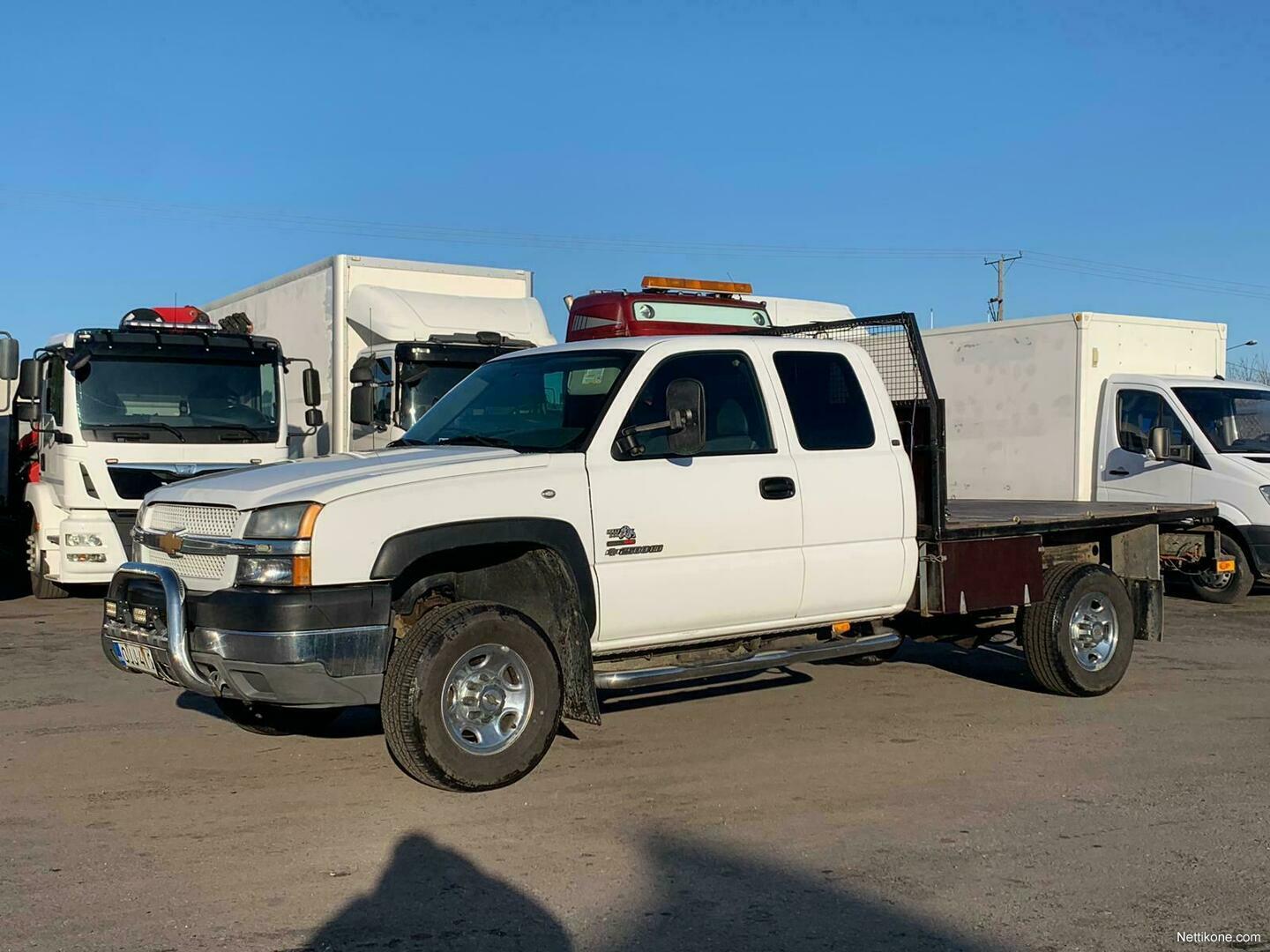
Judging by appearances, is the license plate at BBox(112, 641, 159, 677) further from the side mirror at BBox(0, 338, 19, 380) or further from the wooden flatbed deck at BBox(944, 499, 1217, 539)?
the side mirror at BBox(0, 338, 19, 380)

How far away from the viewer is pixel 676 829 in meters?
5.53

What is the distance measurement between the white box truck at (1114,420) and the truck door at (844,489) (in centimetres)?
691

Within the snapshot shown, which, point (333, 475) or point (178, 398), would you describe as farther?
point (178, 398)

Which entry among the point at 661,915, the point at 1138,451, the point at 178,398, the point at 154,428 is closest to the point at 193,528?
the point at 661,915

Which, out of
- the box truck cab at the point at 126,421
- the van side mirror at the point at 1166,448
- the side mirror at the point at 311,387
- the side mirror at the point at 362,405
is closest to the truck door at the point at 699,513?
the side mirror at the point at 362,405

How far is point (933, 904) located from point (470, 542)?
2.45 m

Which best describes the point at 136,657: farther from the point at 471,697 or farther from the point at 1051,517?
the point at 1051,517

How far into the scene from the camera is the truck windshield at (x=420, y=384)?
14.0 metres

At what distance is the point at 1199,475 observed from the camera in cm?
1330

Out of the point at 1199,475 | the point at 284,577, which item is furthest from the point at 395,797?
the point at 1199,475

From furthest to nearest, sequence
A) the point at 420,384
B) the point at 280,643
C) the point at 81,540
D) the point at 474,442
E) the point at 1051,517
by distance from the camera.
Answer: the point at 420,384 < the point at 81,540 < the point at 1051,517 < the point at 474,442 < the point at 280,643

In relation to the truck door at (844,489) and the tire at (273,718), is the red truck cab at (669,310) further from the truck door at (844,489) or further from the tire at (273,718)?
the tire at (273,718)

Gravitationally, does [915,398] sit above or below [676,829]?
above

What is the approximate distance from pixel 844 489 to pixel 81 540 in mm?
7780
